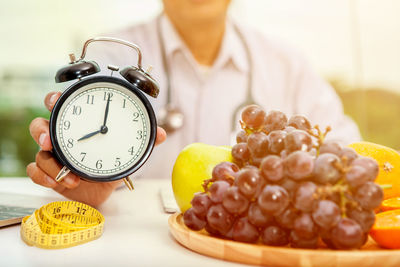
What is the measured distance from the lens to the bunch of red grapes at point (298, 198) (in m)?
0.67

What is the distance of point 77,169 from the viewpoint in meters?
0.98

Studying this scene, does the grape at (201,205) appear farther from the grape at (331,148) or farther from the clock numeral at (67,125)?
the clock numeral at (67,125)

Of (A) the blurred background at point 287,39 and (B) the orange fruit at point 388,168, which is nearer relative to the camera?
(B) the orange fruit at point 388,168

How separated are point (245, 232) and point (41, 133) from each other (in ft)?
1.91

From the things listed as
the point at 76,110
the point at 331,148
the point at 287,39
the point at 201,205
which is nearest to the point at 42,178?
the point at 76,110

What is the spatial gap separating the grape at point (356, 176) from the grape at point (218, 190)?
21 centimetres

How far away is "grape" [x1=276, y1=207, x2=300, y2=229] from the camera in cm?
69

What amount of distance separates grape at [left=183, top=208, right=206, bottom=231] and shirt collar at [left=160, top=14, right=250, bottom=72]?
1935 millimetres

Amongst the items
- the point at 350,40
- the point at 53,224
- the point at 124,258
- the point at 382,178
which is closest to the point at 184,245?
the point at 124,258

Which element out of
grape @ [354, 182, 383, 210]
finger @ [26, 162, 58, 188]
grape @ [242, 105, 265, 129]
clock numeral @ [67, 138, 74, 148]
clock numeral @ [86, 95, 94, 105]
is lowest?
finger @ [26, 162, 58, 188]

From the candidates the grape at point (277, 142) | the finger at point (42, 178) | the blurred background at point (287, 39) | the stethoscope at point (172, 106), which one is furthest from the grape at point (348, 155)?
the blurred background at point (287, 39)

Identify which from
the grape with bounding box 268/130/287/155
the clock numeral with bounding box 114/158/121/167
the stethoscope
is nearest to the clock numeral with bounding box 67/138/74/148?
the clock numeral with bounding box 114/158/121/167

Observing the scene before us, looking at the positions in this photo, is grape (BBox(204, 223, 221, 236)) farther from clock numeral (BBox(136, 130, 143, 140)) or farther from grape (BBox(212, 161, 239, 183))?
clock numeral (BBox(136, 130, 143, 140))

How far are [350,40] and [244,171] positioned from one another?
3.69 m
